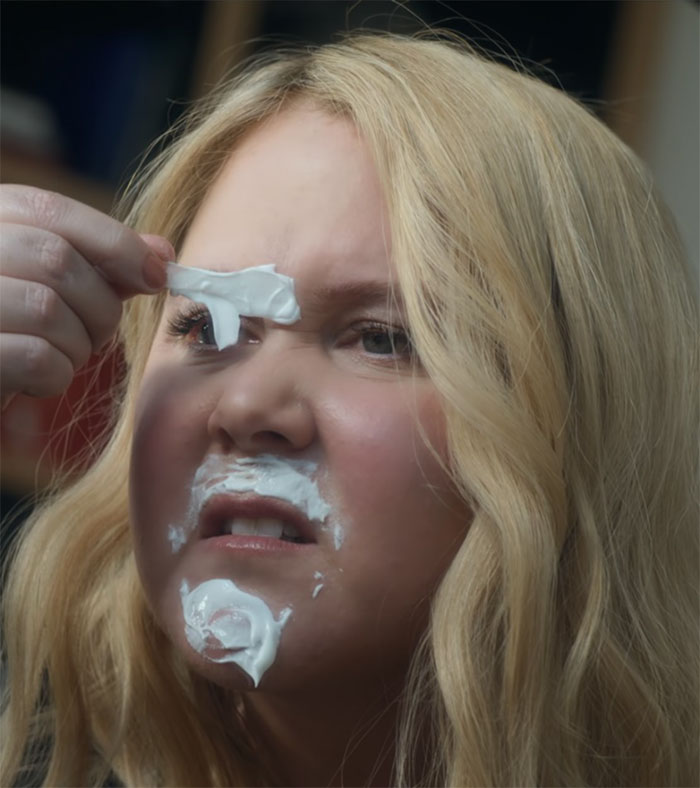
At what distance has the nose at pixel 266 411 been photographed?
1.25 meters

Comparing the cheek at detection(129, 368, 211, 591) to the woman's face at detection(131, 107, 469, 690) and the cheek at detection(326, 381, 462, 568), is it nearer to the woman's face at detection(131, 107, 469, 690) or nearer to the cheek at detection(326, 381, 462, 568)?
the woman's face at detection(131, 107, 469, 690)

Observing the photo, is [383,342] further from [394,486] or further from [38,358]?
[38,358]

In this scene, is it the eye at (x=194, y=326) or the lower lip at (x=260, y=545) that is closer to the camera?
the lower lip at (x=260, y=545)

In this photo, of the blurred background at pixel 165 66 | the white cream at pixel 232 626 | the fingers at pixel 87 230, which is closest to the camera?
the white cream at pixel 232 626

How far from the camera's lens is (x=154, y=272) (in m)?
1.38

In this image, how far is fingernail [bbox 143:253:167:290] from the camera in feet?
4.51

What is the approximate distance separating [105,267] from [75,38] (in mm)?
1943

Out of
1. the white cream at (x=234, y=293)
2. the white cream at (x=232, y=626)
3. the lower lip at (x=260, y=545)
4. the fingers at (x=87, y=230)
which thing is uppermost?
the fingers at (x=87, y=230)

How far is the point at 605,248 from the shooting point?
1.42 metres

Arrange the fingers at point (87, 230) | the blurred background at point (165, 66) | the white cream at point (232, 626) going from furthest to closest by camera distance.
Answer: the blurred background at point (165, 66) → the fingers at point (87, 230) → the white cream at point (232, 626)

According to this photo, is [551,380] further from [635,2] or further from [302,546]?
[635,2]

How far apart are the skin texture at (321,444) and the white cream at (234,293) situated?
1 cm

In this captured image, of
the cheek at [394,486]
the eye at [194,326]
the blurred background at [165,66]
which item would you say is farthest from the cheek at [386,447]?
the blurred background at [165,66]

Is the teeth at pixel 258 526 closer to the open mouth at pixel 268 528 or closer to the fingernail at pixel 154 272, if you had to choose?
the open mouth at pixel 268 528
